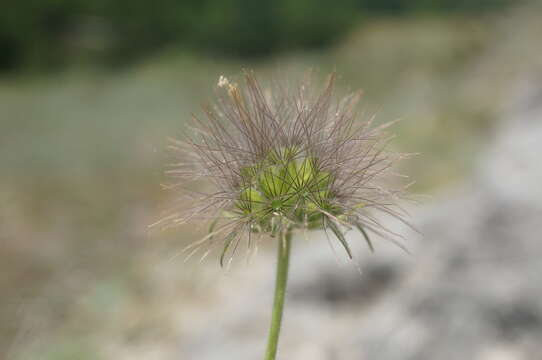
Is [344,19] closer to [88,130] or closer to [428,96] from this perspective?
[428,96]

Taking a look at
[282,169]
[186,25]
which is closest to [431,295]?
[282,169]

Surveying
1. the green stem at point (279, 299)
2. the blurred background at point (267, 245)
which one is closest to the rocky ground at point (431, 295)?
the blurred background at point (267, 245)

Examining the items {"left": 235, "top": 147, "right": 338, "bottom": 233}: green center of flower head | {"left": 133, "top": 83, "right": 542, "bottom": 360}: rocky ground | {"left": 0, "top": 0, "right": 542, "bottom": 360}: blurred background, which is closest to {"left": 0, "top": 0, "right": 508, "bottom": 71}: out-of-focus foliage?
{"left": 0, "top": 0, "right": 542, "bottom": 360}: blurred background

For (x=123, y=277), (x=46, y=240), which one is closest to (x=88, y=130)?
(x=46, y=240)

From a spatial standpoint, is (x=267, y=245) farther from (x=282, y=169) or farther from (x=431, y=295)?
(x=282, y=169)

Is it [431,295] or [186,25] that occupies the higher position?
[186,25]
